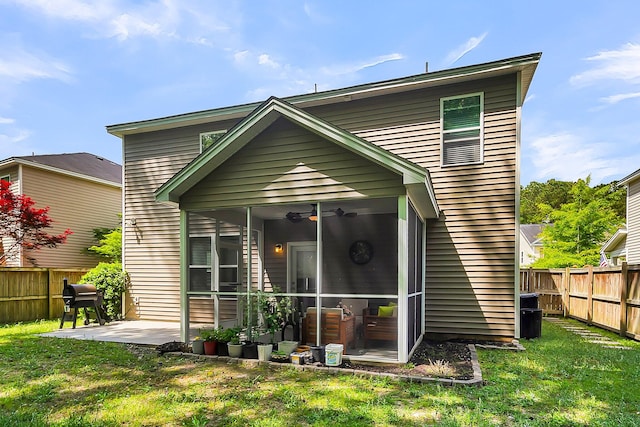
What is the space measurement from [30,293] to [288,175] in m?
9.27

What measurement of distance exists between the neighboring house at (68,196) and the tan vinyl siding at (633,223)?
22.3 meters

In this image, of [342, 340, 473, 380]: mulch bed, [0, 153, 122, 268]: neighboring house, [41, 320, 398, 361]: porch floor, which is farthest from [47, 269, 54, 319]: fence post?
[342, 340, 473, 380]: mulch bed

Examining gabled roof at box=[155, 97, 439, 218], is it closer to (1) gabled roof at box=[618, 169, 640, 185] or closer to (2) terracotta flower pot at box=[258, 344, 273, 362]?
(2) terracotta flower pot at box=[258, 344, 273, 362]

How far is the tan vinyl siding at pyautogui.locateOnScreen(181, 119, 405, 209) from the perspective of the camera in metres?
5.76

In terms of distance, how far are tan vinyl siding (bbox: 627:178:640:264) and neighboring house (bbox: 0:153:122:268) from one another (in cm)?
2231

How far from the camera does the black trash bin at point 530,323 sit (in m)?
7.89

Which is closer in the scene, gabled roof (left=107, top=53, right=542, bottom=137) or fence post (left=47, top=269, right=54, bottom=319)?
gabled roof (left=107, top=53, right=542, bottom=137)

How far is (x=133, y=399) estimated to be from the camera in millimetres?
4227

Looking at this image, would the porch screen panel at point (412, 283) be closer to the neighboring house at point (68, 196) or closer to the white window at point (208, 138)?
the white window at point (208, 138)

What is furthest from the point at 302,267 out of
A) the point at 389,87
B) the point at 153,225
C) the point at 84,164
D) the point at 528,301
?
the point at 84,164

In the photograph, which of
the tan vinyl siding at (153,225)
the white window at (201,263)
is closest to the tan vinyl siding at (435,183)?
the white window at (201,263)

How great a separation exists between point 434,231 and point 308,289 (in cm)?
349

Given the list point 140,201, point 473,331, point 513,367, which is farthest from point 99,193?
point 513,367

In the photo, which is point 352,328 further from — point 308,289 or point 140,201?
point 140,201
